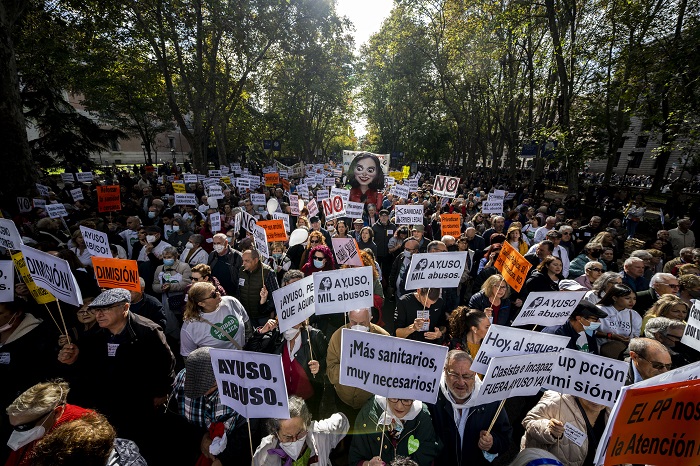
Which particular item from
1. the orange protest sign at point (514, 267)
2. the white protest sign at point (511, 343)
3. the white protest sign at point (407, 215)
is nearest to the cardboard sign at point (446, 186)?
the white protest sign at point (407, 215)

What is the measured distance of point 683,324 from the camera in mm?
3473

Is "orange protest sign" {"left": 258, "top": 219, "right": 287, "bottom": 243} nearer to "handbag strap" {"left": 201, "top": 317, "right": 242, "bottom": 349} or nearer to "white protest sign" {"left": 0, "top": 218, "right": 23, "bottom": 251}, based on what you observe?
"handbag strap" {"left": 201, "top": 317, "right": 242, "bottom": 349}

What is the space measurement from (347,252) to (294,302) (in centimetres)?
234

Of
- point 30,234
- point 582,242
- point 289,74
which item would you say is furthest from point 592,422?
point 289,74

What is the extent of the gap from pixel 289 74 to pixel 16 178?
1987 cm

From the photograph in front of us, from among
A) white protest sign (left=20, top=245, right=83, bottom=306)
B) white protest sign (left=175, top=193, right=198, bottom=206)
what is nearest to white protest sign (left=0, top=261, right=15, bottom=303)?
white protest sign (left=20, top=245, right=83, bottom=306)

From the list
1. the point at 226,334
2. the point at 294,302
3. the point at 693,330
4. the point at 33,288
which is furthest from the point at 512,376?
the point at 33,288

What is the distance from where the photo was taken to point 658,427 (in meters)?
2.01

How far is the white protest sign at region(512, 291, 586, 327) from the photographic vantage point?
375 centimetres

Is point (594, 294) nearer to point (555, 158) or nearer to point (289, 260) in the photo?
point (289, 260)

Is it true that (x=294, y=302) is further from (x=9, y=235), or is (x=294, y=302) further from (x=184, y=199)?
(x=184, y=199)

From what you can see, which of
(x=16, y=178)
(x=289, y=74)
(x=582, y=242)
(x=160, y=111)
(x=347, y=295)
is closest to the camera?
(x=347, y=295)

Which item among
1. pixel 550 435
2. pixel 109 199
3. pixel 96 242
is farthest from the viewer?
pixel 109 199

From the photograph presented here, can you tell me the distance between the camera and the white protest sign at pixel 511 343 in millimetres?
2846
